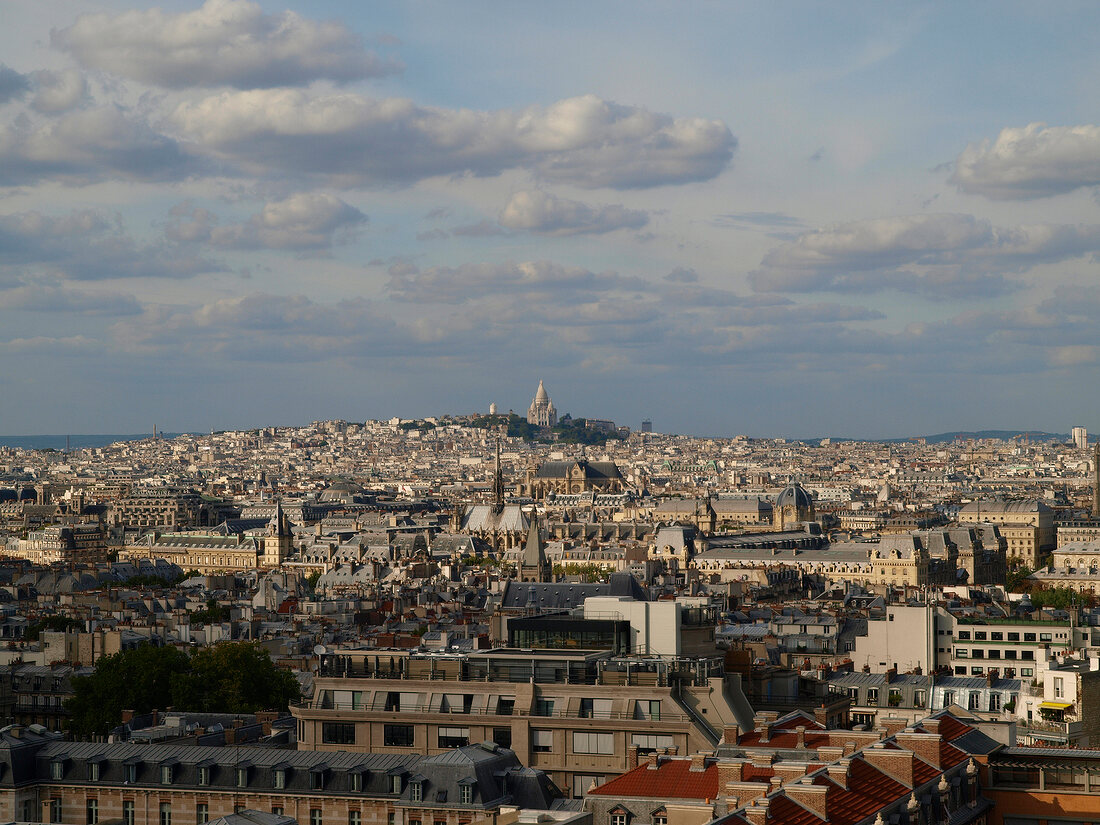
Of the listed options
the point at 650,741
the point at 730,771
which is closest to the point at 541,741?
the point at 650,741

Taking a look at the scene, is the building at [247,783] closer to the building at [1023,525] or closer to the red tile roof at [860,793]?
the red tile roof at [860,793]

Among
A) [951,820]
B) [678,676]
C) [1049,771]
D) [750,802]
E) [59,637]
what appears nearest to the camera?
[750,802]

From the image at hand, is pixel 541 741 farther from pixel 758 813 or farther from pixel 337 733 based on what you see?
pixel 758 813

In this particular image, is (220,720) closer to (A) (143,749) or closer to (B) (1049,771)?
(A) (143,749)

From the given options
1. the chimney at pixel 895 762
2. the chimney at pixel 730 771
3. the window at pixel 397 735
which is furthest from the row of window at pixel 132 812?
the chimney at pixel 895 762

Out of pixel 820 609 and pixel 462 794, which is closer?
pixel 462 794

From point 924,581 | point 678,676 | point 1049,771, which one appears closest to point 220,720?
point 678,676
